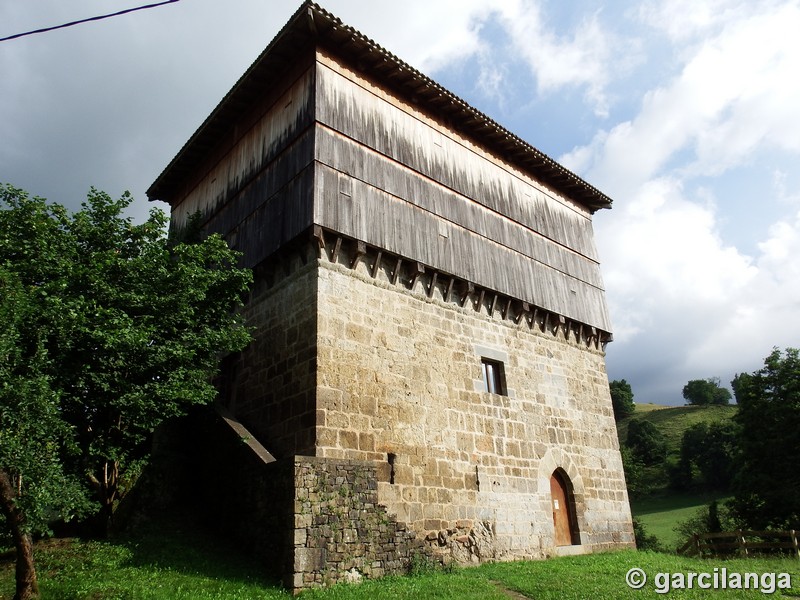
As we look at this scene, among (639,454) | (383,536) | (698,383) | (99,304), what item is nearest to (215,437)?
(99,304)

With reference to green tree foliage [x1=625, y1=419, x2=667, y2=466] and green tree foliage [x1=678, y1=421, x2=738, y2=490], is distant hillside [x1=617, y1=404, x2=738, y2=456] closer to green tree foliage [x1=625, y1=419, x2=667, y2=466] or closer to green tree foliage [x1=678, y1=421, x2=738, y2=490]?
green tree foliage [x1=625, y1=419, x2=667, y2=466]

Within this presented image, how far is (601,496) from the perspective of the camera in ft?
53.5

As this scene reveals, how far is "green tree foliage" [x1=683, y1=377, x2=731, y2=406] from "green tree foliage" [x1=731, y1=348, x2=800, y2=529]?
66.9 m

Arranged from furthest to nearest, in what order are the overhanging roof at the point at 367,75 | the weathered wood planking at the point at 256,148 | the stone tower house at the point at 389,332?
the weathered wood planking at the point at 256,148 → the overhanging roof at the point at 367,75 → the stone tower house at the point at 389,332

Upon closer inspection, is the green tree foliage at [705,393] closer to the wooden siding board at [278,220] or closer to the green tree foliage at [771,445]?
the green tree foliage at [771,445]

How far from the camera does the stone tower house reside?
34.9 ft

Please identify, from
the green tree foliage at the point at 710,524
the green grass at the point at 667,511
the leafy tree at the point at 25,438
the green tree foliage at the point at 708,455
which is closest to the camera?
the leafy tree at the point at 25,438

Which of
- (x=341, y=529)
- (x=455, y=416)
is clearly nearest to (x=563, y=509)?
(x=455, y=416)

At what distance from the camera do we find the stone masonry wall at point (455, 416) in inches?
447

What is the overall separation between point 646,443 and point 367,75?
191 ft

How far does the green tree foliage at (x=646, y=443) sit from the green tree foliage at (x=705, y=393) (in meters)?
29.2

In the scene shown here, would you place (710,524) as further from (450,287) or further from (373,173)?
(373,173)

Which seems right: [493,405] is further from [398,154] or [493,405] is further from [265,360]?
[398,154]

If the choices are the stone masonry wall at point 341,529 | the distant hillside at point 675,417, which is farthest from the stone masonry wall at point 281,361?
the distant hillside at point 675,417
